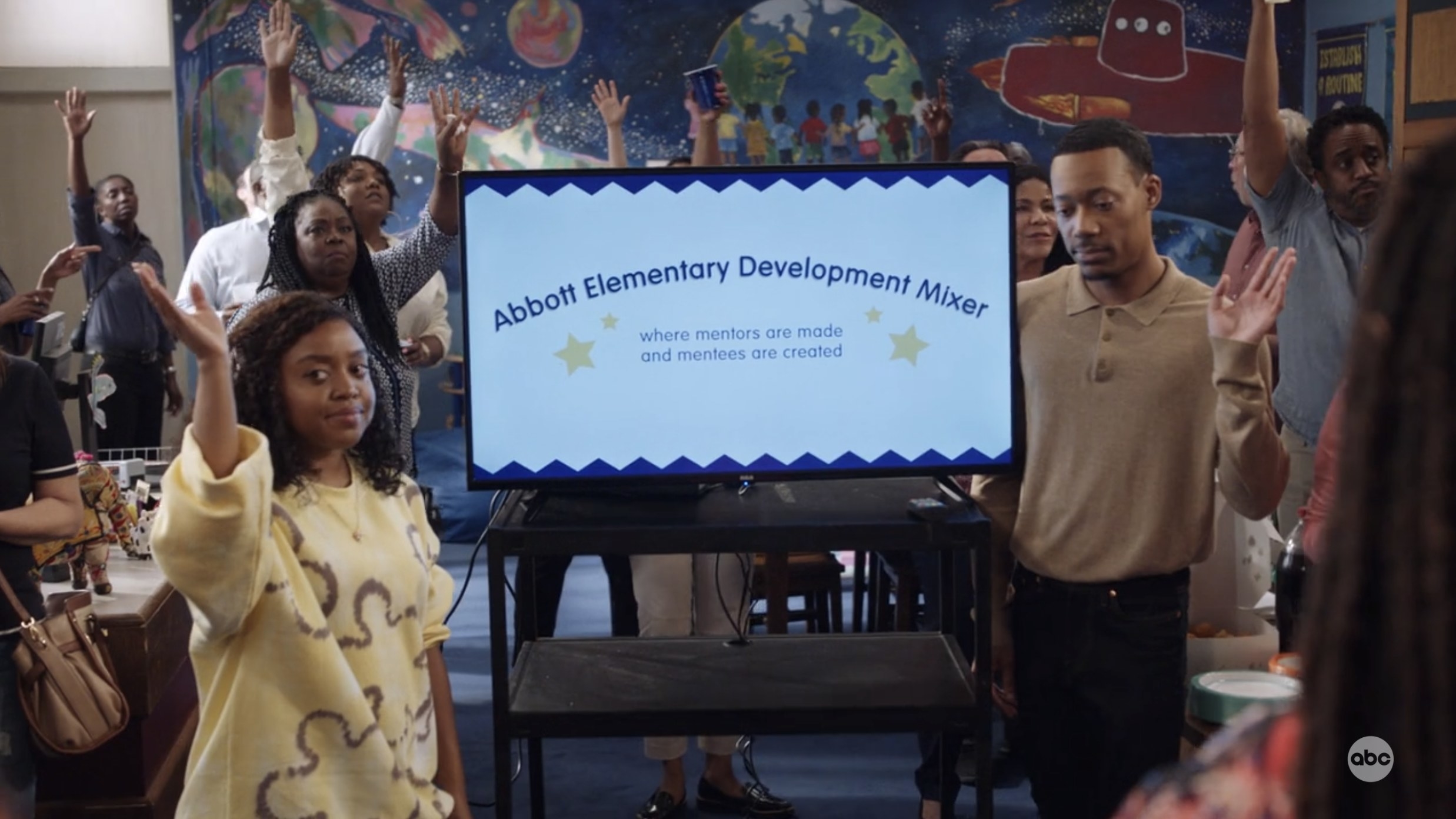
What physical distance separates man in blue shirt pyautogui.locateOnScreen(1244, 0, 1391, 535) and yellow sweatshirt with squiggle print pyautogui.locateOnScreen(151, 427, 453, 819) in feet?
8.56

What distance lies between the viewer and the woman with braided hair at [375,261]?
124 inches

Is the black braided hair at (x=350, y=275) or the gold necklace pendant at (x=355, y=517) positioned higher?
the black braided hair at (x=350, y=275)

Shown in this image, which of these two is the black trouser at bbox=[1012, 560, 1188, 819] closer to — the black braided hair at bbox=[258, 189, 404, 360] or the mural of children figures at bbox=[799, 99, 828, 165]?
the black braided hair at bbox=[258, 189, 404, 360]

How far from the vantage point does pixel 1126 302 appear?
231 cm

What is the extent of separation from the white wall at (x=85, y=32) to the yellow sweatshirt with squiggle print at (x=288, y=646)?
7.02 m

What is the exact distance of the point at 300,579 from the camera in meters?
1.86

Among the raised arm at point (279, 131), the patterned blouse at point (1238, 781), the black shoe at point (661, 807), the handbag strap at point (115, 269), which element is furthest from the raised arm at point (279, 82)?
the patterned blouse at point (1238, 781)

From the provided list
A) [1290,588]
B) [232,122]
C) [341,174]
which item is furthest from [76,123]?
[1290,588]

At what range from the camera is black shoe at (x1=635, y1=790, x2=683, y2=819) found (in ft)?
11.3

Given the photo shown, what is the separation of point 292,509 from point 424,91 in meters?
6.33

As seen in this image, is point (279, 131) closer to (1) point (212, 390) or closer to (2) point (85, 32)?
(1) point (212, 390)

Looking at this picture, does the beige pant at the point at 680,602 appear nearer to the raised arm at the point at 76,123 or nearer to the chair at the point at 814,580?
the chair at the point at 814,580

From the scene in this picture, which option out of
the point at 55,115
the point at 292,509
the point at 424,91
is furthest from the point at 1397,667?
the point at 55,115

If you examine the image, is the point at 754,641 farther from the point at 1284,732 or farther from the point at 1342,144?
the point at 1342,144
